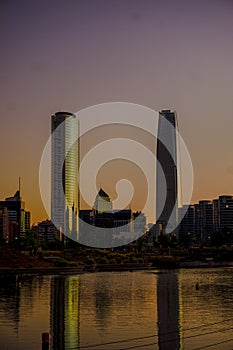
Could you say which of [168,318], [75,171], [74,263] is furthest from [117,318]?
[75,171]

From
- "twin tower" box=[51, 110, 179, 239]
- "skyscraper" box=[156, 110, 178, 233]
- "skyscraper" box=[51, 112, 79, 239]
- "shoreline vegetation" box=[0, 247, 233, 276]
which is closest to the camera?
"shoreline vegetation" box=[0, 247, 233, 276]

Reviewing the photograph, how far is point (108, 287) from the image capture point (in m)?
24.8

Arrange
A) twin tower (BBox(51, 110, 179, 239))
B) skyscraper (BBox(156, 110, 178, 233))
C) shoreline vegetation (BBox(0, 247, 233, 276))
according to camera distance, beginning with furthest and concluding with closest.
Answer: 1. skyscraper (BBox(156, 110, 178, 233))
2. twin tower (BBox(51, 110, 179, 239))
3. shoreline vegetation (BBox(0, 247, 233, 276))

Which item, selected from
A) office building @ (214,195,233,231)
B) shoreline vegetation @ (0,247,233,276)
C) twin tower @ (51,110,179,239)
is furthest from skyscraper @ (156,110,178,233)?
shoreline vegetation @ (0,247,233,276)

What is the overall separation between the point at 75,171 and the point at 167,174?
1995cm

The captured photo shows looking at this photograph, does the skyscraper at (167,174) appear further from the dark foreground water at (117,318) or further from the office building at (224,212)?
the dark foreground water at (117,318)

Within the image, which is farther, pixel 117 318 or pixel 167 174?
pixel 167 174

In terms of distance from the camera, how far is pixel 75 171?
120438 mm

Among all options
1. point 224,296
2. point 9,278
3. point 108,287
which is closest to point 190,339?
point 224,296

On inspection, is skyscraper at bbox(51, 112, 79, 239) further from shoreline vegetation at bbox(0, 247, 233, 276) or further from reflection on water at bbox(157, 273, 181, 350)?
reflection on water at bbox(157, 273, 181, 350)

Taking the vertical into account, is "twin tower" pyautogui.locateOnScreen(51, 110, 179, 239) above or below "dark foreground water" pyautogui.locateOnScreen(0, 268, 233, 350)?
above

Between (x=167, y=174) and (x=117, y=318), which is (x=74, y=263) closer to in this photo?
(x=117, y=318)

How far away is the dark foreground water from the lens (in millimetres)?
11781

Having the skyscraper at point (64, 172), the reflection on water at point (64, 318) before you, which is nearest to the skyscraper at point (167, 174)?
the skyscraper at point (64, 172)
